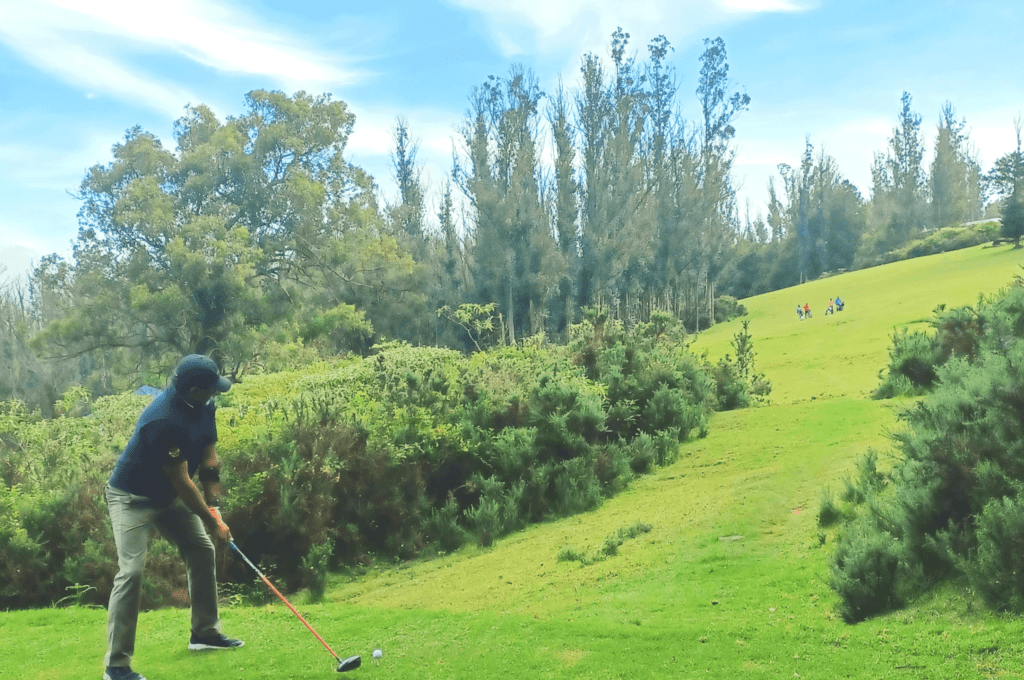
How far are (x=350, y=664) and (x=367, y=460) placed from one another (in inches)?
248

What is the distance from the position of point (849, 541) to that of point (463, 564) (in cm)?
551

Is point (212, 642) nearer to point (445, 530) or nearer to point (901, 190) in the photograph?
point (445, 530)

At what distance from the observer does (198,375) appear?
553 cm

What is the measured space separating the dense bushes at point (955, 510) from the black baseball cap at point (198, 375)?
5013 millimetres

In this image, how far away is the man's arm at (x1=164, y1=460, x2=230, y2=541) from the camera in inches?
215

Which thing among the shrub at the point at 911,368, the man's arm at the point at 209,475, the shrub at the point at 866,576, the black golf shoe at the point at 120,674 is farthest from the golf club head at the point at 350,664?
the shrub at the point at 911,368

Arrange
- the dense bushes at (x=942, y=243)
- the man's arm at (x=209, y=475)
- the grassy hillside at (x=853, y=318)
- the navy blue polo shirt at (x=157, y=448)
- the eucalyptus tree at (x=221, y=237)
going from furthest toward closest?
1. the dense bushes at (x=942, y=243)
2. the eucalyptus tree at (x=221, y=237)
3. the grassy hillside at (x=853, y=318)
4. the man's arm at (x=209, y=475)
5. the navy blue polo shirt at (x=157, y=448)

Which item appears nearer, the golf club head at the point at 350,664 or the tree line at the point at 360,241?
the golf club head at the point at 350,664

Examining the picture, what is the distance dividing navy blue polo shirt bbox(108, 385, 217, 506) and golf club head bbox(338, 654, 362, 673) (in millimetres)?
1739

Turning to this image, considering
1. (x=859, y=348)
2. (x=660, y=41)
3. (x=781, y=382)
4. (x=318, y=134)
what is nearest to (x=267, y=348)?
(x=318, y=134)

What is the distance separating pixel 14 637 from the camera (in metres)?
7.09

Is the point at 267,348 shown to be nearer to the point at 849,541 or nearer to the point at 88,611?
the point at 88,611

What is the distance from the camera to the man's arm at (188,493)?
17.9ft

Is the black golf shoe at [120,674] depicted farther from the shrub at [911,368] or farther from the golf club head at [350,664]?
the shrub at [911,368]
